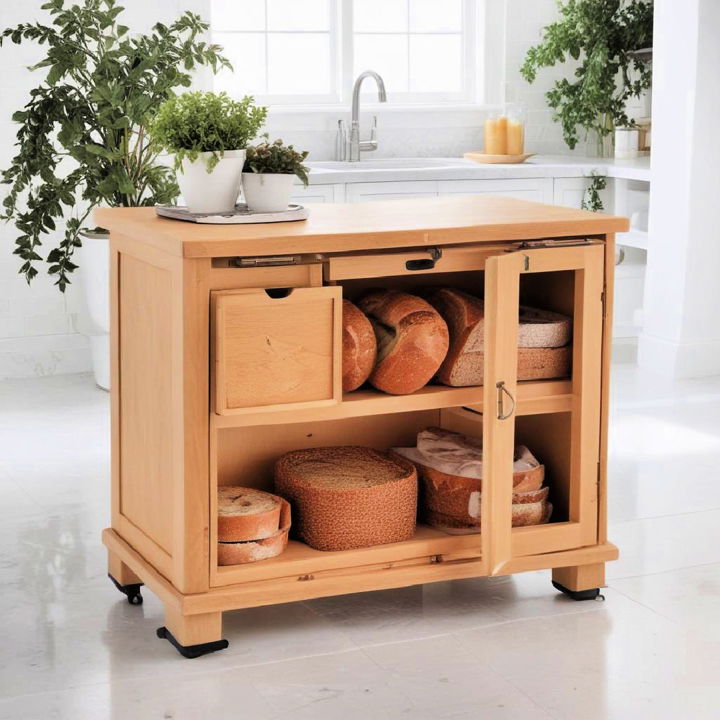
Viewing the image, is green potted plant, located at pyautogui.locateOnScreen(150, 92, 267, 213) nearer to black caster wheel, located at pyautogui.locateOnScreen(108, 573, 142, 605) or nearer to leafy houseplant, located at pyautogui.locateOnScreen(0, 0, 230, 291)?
black caster wheel, located at pyautogui.locateOnScreen(108, 573, 142, 605)

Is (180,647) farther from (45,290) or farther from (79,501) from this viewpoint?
(45,290)

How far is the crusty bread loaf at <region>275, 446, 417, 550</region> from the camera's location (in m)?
2.90

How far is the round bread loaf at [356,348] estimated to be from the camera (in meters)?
2.82

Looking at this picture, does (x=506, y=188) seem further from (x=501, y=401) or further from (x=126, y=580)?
(x=126, y=580)

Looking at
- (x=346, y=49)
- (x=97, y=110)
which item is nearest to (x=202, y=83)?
(x=346, y=49)

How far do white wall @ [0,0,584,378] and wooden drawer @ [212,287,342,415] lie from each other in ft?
10.8

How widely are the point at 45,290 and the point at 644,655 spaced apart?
12.2 ft

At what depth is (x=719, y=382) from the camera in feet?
18.1

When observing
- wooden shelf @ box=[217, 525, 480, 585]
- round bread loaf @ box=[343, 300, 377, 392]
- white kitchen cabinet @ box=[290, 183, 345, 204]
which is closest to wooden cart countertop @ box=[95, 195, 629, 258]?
round bread loaf @ box=[343, 300, 377, 392]

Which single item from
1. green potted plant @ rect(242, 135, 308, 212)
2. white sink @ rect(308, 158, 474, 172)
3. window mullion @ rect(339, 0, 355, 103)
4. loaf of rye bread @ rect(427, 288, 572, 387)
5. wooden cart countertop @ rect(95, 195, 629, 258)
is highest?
window mullion @ rect(339, 0, 355, 103)

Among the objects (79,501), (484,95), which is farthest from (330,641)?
(484,95)

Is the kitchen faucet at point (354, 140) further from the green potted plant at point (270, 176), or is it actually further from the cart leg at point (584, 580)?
the cart leg at point (584, 580)

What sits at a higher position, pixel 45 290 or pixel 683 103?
pixel 683 103

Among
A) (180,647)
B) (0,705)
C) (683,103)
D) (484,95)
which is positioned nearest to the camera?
(0,705)
